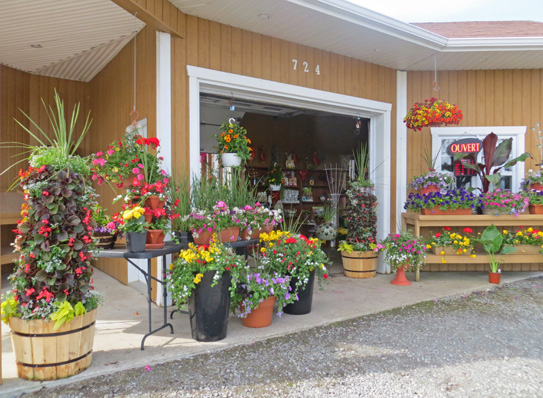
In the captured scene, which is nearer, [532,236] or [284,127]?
[532,236]

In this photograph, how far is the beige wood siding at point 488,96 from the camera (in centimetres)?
572

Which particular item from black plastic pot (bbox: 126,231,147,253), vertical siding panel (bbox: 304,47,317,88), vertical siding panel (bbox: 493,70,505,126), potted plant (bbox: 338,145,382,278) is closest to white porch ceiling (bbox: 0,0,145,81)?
vertical siding panel (bbox: 304,47,317,88)

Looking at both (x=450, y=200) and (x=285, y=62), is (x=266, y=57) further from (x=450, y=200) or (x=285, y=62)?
(x=450, y=200)

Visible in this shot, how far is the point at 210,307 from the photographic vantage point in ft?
9.50

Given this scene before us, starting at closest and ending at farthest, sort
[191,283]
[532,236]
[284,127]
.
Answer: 1. [191,283]
2. [532,236]
3. [284,127]

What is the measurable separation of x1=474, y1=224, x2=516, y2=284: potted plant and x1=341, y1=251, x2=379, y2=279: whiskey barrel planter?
1272 mm

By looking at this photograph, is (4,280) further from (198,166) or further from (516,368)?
(516,368)

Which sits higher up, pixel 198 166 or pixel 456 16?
pixel 456 16

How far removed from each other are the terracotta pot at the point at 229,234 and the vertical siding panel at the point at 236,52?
1.77 metres

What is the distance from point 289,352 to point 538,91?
534 cm

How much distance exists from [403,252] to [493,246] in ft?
3.79

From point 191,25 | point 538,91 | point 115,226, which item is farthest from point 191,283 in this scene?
point 538,91

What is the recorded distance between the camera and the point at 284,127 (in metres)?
8.47

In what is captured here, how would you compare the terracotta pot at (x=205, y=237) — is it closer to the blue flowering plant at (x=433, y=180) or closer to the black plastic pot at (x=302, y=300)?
the black plastic pot at (x=302, y=300)
